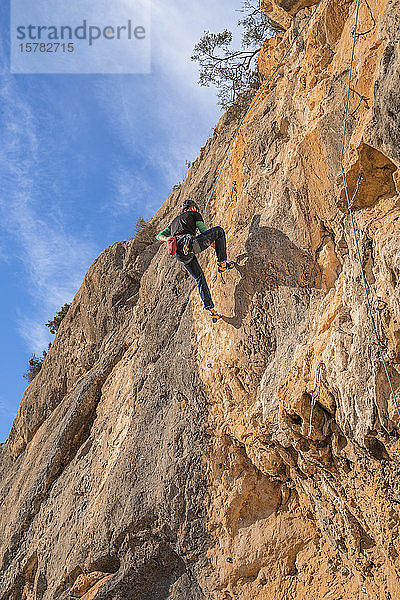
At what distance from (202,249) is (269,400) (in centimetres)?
240

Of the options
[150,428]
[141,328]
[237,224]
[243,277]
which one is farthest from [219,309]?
[141,328]

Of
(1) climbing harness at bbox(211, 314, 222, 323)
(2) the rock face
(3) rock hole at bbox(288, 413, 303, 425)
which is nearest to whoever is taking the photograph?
(2) the rock face

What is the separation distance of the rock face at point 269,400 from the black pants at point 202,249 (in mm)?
206

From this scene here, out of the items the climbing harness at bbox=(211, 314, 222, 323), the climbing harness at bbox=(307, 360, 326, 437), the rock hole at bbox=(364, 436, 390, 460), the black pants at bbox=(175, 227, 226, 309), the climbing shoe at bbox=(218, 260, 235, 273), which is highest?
the black pants at bbox=(175, 227, 226, 309)

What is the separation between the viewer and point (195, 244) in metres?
7.67

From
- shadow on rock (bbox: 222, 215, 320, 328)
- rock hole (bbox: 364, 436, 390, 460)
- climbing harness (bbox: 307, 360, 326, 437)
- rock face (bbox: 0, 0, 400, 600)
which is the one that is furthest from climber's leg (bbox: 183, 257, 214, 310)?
rock hole (bbox: 364, 436, 390, 460)

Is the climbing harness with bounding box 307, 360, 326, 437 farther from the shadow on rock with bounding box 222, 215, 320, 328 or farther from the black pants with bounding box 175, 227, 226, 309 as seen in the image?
the black pants with bounding box 175, 227, 226, 309

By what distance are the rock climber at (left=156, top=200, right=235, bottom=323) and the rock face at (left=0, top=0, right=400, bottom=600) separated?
0.71 ft

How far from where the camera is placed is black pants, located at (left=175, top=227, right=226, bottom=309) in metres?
7.69

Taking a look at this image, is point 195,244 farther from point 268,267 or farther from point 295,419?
point 295,419

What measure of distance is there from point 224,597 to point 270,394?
2.64 meters

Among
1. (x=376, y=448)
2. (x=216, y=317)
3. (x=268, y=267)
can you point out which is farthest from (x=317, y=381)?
(x=216, y=317)

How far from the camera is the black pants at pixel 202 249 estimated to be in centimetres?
769

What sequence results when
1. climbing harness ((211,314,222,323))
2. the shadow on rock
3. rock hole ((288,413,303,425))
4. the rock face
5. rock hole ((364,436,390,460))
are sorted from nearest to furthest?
rock hole ((364,436,390,460)) < the rock face < rock hole ((288,413,303,425)) < the shadow on rock < climbing harness ((211,314,222,323))
